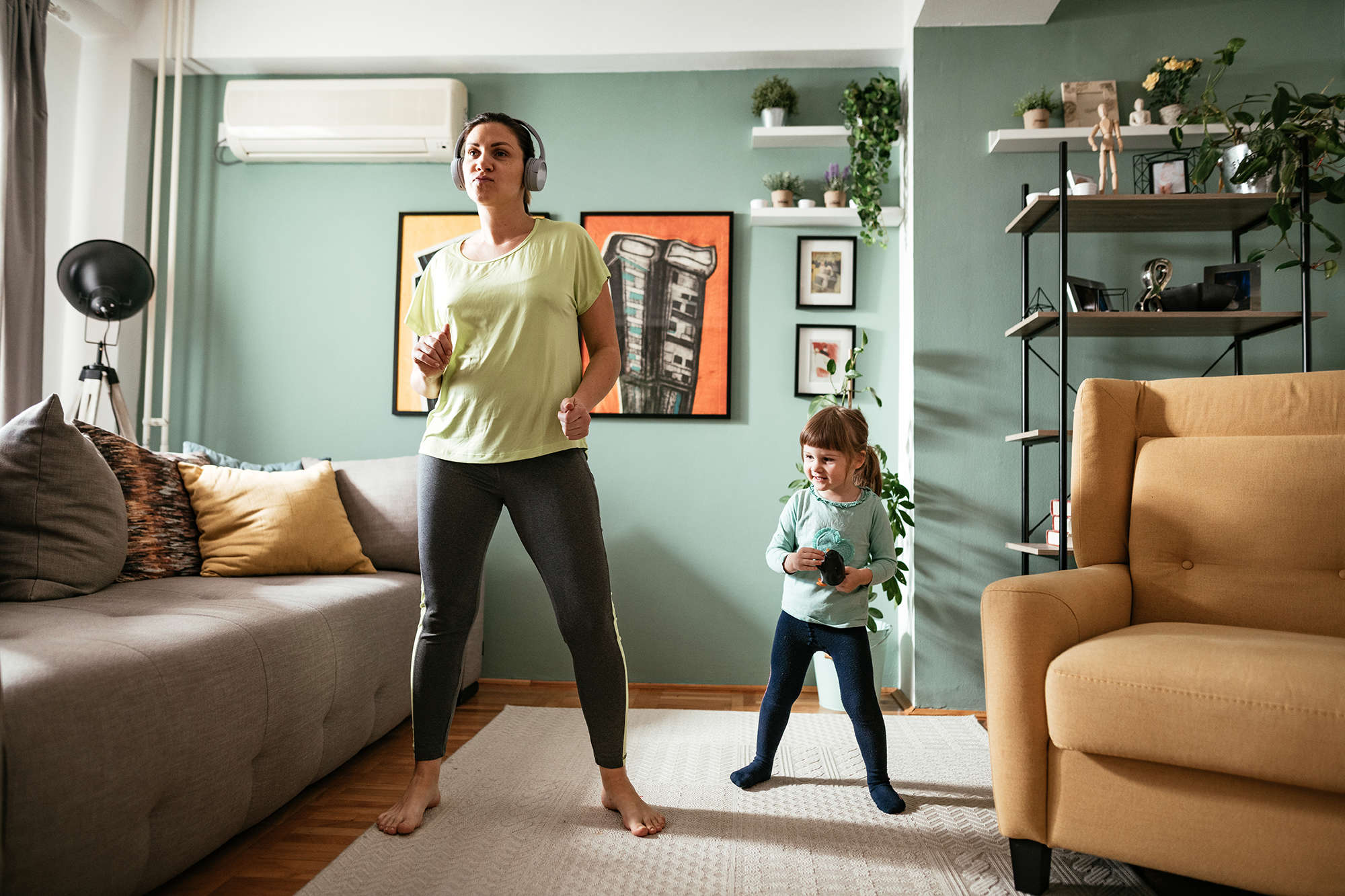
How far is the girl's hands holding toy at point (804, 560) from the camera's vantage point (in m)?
1.67

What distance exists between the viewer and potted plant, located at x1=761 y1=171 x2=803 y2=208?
9.00ft

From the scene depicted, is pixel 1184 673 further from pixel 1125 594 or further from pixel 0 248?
pixel 0 248

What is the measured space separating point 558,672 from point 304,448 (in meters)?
1.24

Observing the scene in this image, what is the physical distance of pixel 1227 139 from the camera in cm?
231

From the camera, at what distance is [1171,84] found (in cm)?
249

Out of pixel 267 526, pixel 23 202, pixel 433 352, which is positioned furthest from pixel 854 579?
pixel 23 202

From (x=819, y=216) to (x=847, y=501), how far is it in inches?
51.5

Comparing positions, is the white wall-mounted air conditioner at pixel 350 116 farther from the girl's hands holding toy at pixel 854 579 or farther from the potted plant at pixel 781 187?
the girl's hands holding toy at pixel 854 579

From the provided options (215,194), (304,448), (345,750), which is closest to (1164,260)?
(345,750)

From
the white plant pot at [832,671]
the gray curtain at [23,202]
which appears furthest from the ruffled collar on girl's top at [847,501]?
the gray curtain at [23,202]

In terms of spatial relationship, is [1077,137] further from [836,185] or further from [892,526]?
[892,526]

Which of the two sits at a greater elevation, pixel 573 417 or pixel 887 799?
pixel 573 417

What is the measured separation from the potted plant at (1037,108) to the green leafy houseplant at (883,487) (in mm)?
823

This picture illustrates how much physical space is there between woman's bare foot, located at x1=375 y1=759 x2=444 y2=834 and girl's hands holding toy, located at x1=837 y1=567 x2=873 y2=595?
87 cm
